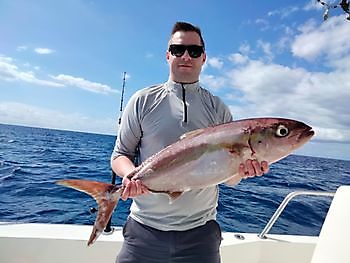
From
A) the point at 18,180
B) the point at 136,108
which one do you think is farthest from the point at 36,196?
the point at 136,108

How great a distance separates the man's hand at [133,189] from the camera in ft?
5.60

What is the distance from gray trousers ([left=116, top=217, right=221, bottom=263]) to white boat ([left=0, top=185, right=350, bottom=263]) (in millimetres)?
1060

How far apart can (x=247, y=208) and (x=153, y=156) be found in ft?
26.9

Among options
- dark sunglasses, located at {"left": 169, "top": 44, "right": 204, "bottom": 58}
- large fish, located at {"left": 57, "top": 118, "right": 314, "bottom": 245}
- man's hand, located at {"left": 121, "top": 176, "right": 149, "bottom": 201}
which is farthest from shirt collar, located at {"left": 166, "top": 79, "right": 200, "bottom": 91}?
man's hand, located at {"left": 121, "top": 176, "right": 149, "bottom": 201}

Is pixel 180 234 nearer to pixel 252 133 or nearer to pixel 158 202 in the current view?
pixel 158 202

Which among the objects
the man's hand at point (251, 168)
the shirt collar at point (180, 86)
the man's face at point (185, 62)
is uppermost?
the man's face at point (185, 62)

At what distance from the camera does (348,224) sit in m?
2.23

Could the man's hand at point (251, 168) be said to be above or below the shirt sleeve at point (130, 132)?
below

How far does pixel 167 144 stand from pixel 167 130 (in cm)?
9

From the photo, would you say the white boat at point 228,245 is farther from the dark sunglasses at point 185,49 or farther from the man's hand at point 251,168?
the dark sunglasses at point 185,49

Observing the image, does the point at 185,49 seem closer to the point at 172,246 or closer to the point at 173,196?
the point at 173,196

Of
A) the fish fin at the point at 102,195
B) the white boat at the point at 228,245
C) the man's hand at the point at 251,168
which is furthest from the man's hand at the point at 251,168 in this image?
the white boat at the point at 228,245

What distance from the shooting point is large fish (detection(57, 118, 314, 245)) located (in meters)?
1.56

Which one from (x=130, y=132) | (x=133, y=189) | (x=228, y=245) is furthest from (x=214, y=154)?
(x=228, y=245)
